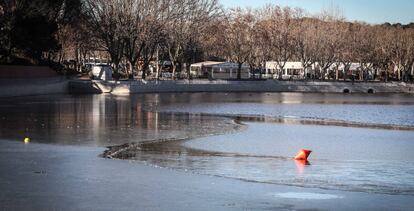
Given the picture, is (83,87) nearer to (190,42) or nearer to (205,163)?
(190,42)

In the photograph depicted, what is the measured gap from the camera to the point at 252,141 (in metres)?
27.6

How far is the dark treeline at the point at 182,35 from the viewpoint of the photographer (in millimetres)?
69250

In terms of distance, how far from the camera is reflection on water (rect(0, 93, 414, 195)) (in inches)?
695

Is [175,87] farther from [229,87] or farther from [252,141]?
[252,141]

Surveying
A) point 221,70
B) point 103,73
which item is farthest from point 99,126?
point 221,70

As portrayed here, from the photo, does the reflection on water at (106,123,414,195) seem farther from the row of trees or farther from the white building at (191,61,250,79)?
the white building at (191,61,250,79)

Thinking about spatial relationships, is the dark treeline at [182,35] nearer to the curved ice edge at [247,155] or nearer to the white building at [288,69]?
the white building at [288,69]

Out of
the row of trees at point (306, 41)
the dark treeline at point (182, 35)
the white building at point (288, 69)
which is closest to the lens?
the dark treeline at point (182, 35)

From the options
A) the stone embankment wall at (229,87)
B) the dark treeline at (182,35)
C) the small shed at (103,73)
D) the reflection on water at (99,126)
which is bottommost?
the stone embankment wall at (229,87)

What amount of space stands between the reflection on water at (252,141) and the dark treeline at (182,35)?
2561 cm

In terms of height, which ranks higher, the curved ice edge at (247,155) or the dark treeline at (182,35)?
the dark treeline at (182,35)

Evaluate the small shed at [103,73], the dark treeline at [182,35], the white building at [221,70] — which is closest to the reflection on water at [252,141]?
the dark treeline at [182,35]

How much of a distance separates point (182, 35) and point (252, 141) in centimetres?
6976

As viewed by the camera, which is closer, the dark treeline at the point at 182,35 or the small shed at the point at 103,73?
the dark treeline at the point at 182,35
